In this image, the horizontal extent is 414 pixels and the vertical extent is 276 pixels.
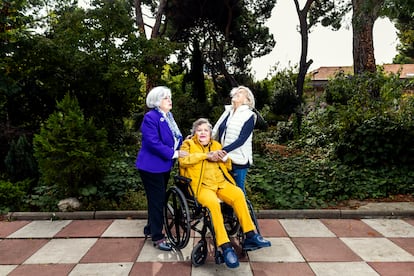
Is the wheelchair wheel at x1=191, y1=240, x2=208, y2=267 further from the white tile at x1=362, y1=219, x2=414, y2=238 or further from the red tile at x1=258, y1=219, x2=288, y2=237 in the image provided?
the white tile at x1=362, y1=219, x2=414, y2=238

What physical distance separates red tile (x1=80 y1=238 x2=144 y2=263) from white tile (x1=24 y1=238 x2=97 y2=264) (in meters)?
0.08

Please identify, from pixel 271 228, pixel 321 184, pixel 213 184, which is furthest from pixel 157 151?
pixel 321 184

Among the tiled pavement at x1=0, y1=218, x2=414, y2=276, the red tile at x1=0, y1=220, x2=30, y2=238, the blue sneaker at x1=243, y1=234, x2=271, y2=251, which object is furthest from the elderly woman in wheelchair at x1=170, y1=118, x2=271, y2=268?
the red tile at x1=0, y1=220, x2=30, y2=238

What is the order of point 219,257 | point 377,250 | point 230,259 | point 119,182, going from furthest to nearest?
point 119,182, point 377,250, point 219,257, point 230,259

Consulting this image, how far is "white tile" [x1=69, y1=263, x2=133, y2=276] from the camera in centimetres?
293

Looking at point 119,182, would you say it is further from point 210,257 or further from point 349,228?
point 349,228

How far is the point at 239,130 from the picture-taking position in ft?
11.1

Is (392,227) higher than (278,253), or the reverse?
(278,253)

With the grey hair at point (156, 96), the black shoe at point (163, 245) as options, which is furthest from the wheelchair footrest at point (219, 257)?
the grey hair at point (156, 96)

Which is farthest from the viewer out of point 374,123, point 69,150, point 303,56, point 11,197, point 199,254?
point 303,56

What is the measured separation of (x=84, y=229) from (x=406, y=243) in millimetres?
3489

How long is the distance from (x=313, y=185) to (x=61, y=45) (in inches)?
200

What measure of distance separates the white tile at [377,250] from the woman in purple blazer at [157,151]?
185 cm

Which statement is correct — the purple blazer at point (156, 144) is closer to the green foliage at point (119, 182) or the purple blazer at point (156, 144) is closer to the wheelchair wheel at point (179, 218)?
the wheelchair wheel at point (179, 218)
